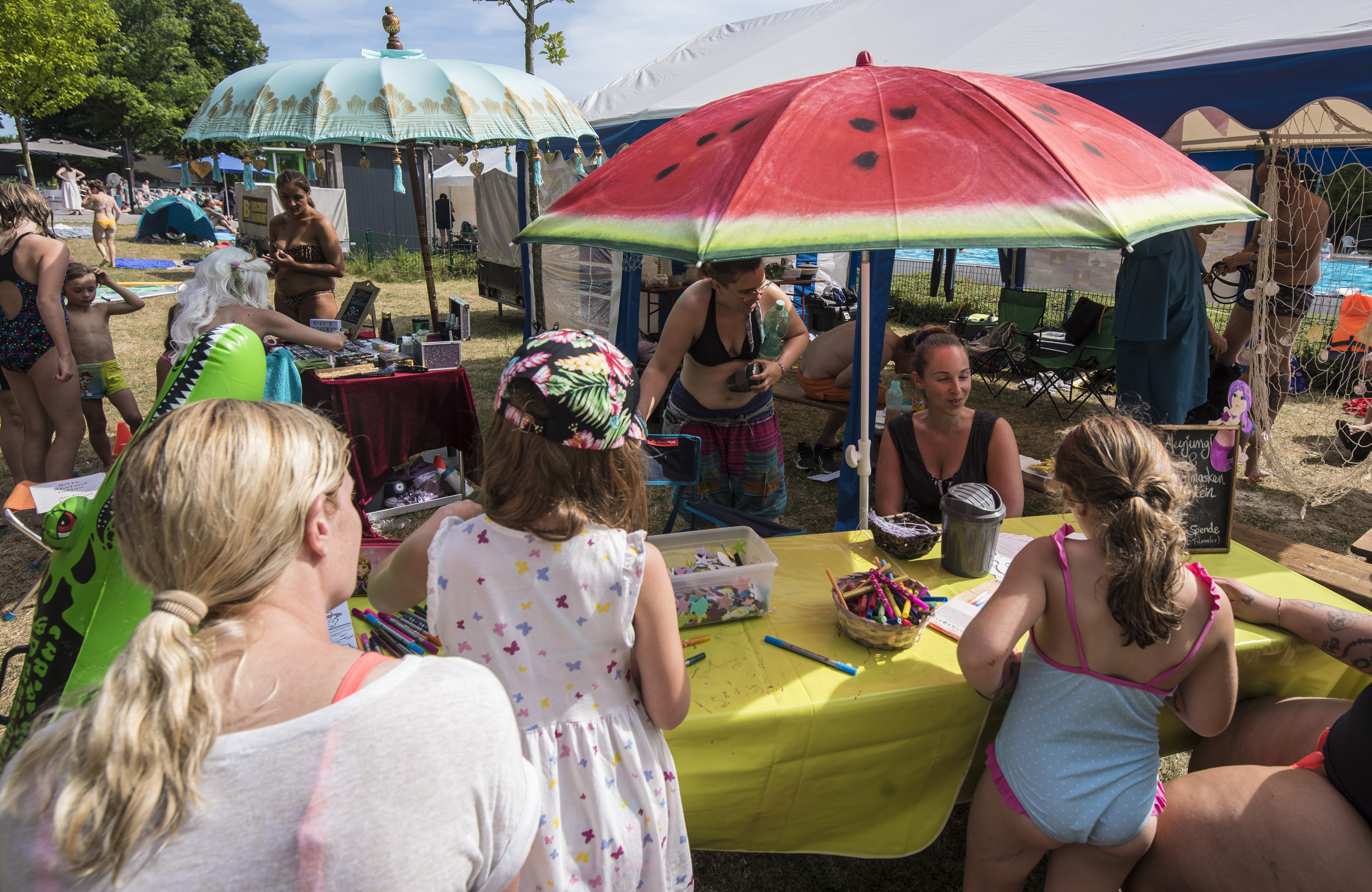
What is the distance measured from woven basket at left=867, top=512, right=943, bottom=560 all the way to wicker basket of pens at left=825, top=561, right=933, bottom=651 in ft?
1.12

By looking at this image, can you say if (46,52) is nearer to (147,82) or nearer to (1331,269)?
(147,82)

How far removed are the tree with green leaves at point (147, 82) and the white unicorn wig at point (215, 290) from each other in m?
45.1

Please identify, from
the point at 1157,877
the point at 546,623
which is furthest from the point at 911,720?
the point at 546,623

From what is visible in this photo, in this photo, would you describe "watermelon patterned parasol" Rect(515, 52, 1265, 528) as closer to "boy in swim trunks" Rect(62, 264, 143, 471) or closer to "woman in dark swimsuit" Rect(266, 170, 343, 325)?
"boy in swim trunks" Rect(62, 264, 143, 471)

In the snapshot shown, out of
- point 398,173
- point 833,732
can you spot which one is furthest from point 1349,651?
point 398,173

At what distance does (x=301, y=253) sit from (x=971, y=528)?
5.70 m

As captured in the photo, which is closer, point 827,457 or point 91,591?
point 91,591

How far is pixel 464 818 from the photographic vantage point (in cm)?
81

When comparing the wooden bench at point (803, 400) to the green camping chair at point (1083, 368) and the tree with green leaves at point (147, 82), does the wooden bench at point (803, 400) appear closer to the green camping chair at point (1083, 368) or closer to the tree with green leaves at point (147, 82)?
the green camping chair at point (1083, 368)

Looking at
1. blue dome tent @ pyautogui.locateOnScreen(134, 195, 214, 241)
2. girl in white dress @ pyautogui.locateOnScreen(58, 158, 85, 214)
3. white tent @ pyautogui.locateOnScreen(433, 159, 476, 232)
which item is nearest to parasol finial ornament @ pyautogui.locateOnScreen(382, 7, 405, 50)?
white tent @ pyautogui.locateOnScreen(433, 159, 476, 232)

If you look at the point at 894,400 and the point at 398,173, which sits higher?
the point at 398,173

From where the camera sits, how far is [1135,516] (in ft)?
5.23

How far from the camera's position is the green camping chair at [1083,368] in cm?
709

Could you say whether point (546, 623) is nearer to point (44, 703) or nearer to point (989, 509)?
point (44, 703)
